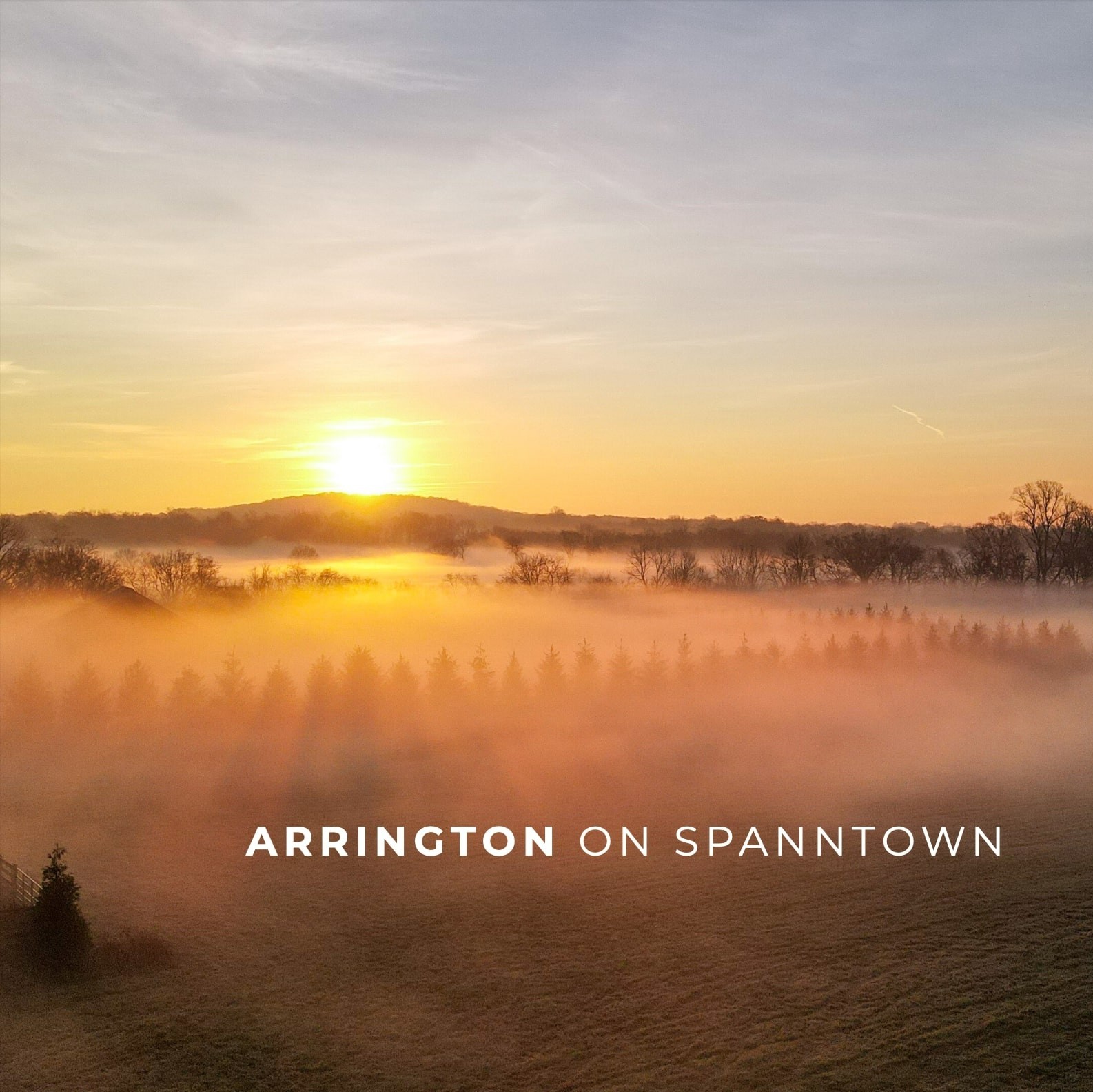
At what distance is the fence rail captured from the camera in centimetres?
2808

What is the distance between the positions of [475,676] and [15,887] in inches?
1553

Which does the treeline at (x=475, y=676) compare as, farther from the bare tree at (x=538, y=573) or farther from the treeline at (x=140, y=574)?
the bare tree at (x=538, y=573)

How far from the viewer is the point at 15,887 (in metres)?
28.2

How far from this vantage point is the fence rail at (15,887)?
92.1 ft

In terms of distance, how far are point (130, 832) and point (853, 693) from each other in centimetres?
5082

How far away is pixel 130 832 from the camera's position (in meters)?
39.2

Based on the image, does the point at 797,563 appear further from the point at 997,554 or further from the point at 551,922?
the point at 551,922

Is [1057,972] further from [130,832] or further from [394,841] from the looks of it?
[130,832]

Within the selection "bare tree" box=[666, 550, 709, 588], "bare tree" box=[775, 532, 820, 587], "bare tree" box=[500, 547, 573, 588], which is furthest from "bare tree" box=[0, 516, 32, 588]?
"bare tree" box=[775, 532, 820, 587]

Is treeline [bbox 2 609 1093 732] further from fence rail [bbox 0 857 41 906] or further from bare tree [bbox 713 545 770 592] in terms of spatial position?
fence rail [bbox 0 857 41 906]

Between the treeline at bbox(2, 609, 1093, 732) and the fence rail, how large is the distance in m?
28.5

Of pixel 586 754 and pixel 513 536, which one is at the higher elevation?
pixel 513 536

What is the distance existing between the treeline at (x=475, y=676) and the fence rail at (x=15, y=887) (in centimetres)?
2852

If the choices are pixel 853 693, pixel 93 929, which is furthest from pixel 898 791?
pixel 93 929
